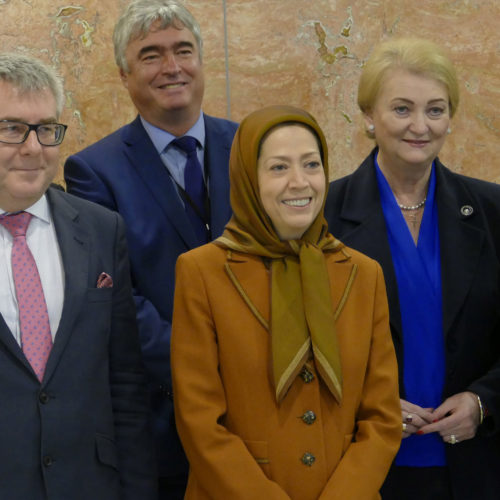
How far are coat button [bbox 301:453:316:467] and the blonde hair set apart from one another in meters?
1.20

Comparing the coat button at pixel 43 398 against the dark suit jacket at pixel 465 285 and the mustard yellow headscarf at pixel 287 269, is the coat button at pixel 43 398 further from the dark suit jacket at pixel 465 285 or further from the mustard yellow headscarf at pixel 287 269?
the dark suit jacket at pixel 465 285

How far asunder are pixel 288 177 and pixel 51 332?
2.34 feet

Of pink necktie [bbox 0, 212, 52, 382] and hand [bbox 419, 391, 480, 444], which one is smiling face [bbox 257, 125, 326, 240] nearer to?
pink necktie [bbox 0, 212, 52, 382]

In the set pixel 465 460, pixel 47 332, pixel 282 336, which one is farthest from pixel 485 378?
pixel 47 332

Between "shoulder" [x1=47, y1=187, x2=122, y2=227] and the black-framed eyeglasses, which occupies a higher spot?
the black-framed eyeglasses

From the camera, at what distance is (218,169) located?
2.89 metres

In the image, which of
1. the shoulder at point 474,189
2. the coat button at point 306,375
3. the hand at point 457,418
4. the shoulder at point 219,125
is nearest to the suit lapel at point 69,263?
the coat button at point 306,375

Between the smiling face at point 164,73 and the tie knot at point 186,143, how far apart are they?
0.22ft

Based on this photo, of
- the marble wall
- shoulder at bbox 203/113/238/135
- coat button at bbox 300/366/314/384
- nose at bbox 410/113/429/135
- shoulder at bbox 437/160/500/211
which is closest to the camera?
coat button at bbox 300/366/314/384

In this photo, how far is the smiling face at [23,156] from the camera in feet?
6.89

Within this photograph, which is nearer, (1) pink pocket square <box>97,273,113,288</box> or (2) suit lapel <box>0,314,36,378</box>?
(2) suit lapel <box>0,314,36,378</box>

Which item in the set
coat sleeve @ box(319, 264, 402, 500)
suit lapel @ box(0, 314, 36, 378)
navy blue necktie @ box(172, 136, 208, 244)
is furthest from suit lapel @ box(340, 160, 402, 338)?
suit lapel @ box(0, 314, 36, 378)

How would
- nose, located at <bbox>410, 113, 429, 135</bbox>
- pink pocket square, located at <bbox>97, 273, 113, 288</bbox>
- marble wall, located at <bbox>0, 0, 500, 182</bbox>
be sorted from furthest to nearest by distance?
marble wall, located at <bbox>0, 0, 500, 182</bbox>, nose, located at <bbox>410, 113, 429, 135</bbox>, pink pocket square, located at <bbox>97, 273, 113, 288</bbox>

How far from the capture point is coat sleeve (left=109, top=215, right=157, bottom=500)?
90.9 inches
